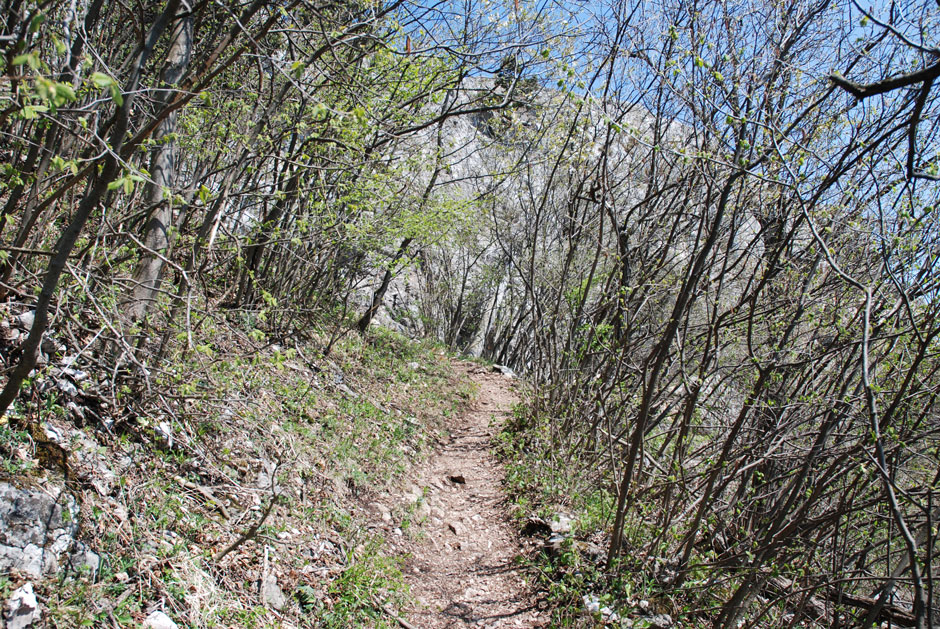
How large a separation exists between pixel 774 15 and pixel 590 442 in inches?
166

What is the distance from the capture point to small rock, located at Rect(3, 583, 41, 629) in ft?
6.75

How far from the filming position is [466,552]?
5070 millimetres

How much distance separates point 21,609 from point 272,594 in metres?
1.38

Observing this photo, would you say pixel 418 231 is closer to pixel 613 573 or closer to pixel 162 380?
pixel 162 380

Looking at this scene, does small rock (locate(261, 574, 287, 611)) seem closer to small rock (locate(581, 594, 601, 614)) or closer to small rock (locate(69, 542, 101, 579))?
small rock (locate(69, 542, 101, 579))

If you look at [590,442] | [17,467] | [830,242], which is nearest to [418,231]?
[590,442]

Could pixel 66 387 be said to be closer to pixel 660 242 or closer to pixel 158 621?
pixel 158 621

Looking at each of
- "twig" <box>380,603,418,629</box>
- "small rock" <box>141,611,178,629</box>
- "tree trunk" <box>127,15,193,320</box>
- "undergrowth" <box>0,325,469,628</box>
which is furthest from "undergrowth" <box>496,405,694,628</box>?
"tree trunk" <box>127,15,193,320</box>

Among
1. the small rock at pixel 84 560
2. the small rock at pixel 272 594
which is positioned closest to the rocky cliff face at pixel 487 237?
the small rock at pixel 272 594

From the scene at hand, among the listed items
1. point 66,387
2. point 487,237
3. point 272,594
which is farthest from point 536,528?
point 487,237

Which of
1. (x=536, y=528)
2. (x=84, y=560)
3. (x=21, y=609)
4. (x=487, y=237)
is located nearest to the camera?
(x=21, y=609)

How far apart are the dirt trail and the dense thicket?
3.00 ft

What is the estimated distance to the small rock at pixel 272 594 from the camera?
3.19m

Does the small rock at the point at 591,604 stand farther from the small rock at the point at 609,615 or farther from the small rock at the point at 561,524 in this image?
the small rock at the point at 561,524
